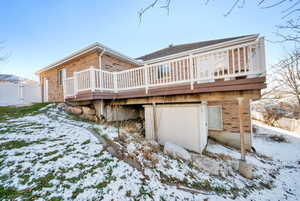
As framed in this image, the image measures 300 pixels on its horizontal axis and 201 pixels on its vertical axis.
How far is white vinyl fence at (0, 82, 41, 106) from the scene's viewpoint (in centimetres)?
911

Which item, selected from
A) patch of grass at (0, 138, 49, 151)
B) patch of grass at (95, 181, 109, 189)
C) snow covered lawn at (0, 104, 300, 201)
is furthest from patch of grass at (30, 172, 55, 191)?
patch of grass at (0, 138, 49, 151)

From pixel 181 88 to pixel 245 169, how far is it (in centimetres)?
345

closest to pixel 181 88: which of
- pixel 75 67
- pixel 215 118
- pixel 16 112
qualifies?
pixel 215 118

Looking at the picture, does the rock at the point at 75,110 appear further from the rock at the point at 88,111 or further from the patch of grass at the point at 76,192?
the patch of grass at the point at 76,192

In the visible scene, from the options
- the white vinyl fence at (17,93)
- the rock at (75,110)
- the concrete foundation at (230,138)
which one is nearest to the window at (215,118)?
A: the concrete foundation at (230,138)

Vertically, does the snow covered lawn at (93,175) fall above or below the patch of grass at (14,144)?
below

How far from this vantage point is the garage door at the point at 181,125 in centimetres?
512

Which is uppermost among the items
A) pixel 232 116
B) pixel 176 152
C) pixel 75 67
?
pixel 75 67

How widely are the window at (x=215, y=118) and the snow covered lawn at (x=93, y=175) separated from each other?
2976mm

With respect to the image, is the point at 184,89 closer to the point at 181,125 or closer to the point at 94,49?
the point at 181,125

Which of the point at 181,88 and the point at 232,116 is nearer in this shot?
the point at 181,88

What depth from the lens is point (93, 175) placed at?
2549 millimetres

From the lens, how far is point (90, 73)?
19.1ft

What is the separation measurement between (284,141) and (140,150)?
35.5 feet
